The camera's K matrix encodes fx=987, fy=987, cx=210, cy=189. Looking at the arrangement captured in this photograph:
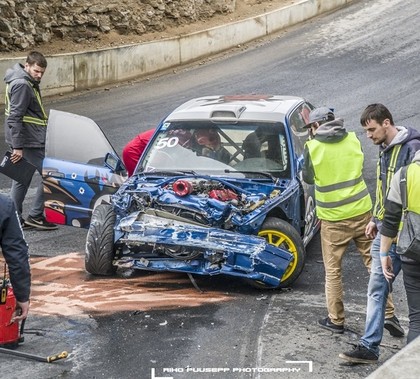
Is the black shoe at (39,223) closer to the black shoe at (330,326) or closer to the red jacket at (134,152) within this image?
the red jacket at (134,152)

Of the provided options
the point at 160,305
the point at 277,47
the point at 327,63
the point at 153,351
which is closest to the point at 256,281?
the point at 160,305

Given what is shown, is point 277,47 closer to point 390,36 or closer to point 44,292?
point 390,36

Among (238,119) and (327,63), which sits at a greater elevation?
(238,119)

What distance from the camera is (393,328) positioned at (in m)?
7.96

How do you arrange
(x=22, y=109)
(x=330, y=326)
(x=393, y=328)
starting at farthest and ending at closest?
(x=22, y=109)
(x=330, y=326)
(x=393, y=328)

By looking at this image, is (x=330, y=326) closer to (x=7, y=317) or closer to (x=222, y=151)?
(x=7, y=317)

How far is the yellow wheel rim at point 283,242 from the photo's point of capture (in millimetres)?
9234

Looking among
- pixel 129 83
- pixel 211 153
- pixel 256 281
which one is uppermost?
pixel 211 153

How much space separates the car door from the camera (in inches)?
409

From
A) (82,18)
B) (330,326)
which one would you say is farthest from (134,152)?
(82,18)

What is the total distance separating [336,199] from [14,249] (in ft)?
9.59

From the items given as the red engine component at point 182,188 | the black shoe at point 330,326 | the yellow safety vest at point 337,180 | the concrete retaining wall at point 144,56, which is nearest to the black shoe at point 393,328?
the black shoe at point 330,326

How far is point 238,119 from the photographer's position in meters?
10.4

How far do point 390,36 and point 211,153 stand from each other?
14.5 metres
